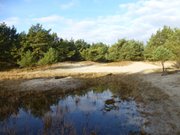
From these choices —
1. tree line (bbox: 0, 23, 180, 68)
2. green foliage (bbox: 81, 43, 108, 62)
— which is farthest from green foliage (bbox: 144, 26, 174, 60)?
green foliage (bbox: 81, 43, 108, 62)

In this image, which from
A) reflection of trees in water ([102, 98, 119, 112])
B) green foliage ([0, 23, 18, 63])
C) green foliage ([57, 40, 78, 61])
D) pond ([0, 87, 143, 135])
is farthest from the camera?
green foliage ([57, 40, 78, 61])

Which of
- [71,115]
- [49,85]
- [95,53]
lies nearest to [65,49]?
[95,53]

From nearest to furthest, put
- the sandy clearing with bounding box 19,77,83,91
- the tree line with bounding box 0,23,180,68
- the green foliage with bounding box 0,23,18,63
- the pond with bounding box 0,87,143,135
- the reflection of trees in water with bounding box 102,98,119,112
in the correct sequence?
1. the pond with bounding box 0,87,143,135
2. the reflection of trees in water with bounding box 102,98,119,112
3. the sandy clearing with bounding box 19,77,83,91
4. the tree line with bounding box 0,23,180,68
5. the green foliage with bounding box 0,23,18,63

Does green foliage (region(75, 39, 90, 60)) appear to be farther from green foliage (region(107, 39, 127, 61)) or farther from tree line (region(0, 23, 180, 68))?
green foliage (region(107, 39, 127, 61))

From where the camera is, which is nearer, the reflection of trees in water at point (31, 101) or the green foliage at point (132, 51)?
the reflection of trees in water at point (31, 101)

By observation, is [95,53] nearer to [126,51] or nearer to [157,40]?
[126,51]

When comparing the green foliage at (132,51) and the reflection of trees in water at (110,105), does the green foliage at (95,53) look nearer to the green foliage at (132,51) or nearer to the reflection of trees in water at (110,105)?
the green foliage at (132,51)

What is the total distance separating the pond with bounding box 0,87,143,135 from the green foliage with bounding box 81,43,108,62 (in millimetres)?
51266

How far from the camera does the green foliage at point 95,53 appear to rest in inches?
3046

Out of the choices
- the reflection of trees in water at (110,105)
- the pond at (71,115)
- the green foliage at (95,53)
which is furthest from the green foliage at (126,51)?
the reflection of trees in water at (110,105)

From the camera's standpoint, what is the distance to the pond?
1418cm

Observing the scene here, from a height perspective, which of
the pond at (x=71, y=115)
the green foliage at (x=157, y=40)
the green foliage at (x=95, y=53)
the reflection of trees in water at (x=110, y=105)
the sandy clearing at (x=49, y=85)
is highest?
the green foliage at (x=157, y=40)

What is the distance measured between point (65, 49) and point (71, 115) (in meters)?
52.9

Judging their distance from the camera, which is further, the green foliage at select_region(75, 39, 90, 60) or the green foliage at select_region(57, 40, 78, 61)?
the green foliage at select_region(75, 39, 90, 60)
